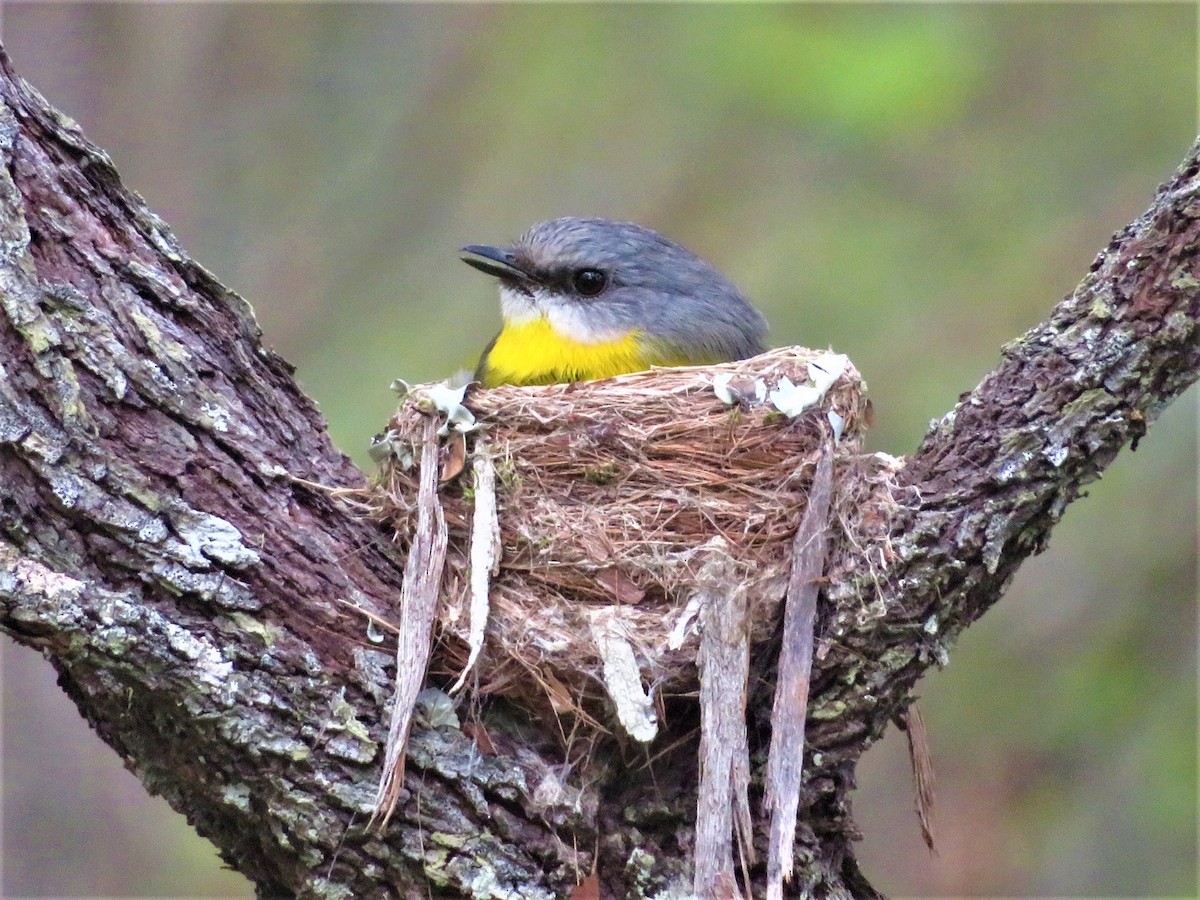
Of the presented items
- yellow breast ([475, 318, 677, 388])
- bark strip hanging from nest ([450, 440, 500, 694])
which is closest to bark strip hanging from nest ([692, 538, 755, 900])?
bark strip hanging from nest ([450, 440, 500, 694])

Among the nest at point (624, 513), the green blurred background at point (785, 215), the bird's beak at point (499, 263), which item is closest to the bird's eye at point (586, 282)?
the bird's beak at point (499, 263)

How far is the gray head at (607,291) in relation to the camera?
470 cm

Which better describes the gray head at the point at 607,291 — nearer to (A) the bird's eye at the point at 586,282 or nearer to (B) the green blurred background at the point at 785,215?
(A) the bird's eye at the point at 586,282

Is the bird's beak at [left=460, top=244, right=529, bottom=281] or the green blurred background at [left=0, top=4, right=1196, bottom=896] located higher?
the green blurred background at [left=0, top=4, right=1196, bottom=896]

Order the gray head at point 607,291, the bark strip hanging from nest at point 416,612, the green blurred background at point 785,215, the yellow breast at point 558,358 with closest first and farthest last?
1. the bark strip hanging from nest at point 416,612
2. the yellow breast at point 558,358
3. the gray head at point 607,291
4. the green blurred background at point 785,215

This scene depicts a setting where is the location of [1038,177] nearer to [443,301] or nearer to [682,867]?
[443,301]

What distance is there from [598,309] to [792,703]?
6.60 feet

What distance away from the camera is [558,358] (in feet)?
14.9

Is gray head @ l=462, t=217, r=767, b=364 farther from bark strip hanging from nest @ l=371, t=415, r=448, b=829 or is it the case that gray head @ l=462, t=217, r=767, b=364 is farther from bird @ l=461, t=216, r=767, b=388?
bark strip hanging from nest @ l=371, t=415, r=448, b=829

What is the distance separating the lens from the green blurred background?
698 cm

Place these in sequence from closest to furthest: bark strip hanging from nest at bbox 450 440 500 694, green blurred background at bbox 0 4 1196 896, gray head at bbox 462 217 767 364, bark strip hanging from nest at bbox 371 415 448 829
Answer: bark strip hanging from nest at bbox 371 415 448 829, bark strip hanging from nest at bbox 450 440 500 694, gray head at bbox 462 217 767 364, green blurred background at bbox 0 4 1196 896

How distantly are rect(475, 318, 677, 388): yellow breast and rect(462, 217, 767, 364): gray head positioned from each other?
4 centimetres

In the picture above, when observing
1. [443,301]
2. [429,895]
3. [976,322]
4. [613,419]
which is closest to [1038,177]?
[976,322]

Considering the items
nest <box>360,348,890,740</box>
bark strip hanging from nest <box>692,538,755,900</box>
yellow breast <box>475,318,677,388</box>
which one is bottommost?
bark strip hanging from nest <box>692,538,755,900</box>
